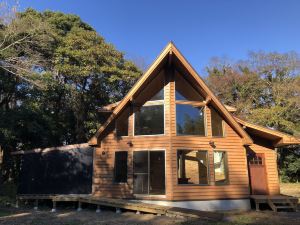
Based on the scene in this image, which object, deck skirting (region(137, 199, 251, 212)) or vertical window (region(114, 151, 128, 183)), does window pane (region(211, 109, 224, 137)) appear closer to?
deck skirting (region(137, 199, 251, 212))

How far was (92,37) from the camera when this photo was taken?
21844 millimetres

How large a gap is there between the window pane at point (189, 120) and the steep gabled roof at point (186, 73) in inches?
33.8

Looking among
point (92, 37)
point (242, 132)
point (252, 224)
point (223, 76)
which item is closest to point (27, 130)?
point (92, 37)

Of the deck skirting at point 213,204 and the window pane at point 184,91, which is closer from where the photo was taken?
the deck skirting at point 213,204

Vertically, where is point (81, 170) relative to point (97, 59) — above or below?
below

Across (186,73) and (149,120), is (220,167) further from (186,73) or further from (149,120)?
(186,73)

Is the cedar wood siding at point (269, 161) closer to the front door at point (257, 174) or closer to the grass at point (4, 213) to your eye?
the front door at point (257, 174)

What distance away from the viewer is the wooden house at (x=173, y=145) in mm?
12516

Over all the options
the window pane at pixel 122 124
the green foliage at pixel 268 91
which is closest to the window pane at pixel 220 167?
the window pane at pixel 122 124

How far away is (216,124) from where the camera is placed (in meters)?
13.8

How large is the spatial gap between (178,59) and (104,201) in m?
6.54

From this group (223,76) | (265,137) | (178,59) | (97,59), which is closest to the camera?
(178,59)

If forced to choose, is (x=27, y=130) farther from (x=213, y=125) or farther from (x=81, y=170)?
(x=213, y=125)

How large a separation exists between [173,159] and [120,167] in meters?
2.42
